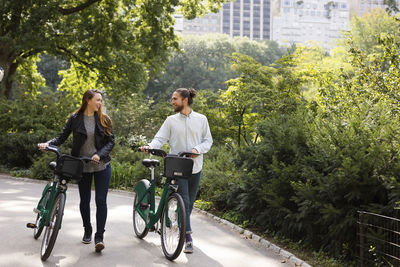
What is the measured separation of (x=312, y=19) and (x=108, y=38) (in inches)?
7335

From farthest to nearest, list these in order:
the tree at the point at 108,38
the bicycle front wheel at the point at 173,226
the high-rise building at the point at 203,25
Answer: the high-rise building at the point at 203,25
the tree at the point at 108,38
the bicycle front wheel at the point at 173,226

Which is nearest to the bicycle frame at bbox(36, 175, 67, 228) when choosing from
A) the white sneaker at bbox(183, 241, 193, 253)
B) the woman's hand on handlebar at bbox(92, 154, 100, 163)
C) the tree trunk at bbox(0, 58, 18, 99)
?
the woman's hand on handlebar at bbox(92, 154, 100, 163)

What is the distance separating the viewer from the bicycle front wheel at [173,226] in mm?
5496

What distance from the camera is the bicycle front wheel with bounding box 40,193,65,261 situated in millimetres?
5312

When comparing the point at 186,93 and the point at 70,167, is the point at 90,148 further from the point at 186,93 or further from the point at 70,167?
the point at 186,93

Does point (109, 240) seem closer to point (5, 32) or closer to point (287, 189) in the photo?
point (287, 189)

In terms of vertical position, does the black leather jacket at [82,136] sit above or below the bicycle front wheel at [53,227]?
above

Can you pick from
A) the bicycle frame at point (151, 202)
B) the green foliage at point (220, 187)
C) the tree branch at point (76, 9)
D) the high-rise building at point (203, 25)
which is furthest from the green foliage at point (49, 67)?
the high-rise building at point (203, 25)

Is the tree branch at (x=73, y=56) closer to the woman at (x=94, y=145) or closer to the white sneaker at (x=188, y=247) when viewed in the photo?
the woman at (x=94, y=145)

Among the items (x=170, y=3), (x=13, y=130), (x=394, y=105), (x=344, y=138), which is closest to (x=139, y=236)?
(x=344, y=138)

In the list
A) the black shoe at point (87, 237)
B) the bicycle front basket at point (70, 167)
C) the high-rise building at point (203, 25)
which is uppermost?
the high-rise building at point (203, 25)

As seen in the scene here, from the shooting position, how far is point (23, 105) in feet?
60.1

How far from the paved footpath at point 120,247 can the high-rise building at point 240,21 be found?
18079 centimetres

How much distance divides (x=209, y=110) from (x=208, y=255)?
11227 millimetres
